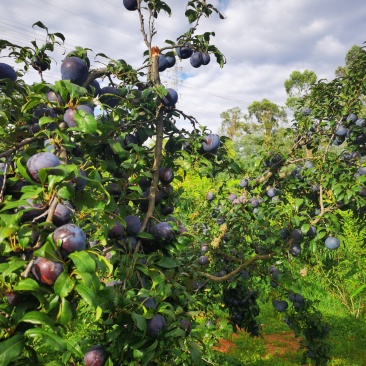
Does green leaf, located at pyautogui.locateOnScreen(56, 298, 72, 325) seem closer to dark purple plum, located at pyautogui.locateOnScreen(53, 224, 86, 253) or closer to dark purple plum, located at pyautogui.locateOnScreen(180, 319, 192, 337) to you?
dark purple plum, located at pyautogui.locateOnScreen(53, 224, 86, 253)

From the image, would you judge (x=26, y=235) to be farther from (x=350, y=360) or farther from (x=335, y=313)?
(x=335, y=313)

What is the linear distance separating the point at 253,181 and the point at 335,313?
5.29 m

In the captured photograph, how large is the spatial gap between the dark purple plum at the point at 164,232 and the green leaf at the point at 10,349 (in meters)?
0.72

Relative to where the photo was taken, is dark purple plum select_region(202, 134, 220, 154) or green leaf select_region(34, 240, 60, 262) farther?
dark purple plum select_region(202, 134, 220, 154)

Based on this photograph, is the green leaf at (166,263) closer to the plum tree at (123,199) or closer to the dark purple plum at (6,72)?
the plum tree at (123,199)

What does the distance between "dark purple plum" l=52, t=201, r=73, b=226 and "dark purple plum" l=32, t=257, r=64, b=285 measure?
13 cm

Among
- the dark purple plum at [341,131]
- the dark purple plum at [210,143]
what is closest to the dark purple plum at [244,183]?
the dark purple plum at [341,131]

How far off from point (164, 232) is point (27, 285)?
71 cm

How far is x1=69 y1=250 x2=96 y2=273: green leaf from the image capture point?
0.74 metres

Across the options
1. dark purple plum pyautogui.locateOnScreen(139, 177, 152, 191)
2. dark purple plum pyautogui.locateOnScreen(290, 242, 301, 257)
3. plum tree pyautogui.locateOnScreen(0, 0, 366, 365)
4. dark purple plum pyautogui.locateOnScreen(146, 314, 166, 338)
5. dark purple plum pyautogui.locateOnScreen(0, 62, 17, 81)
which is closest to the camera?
plum tree pyautogui.locateOnScreen(0, 0, 366, 365)

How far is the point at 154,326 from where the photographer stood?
113 cm

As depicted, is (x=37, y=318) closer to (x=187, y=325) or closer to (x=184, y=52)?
(x=187, y=325)

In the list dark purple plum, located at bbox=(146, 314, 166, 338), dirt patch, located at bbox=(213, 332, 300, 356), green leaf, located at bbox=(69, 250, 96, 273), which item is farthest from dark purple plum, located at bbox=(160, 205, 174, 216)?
dirt patch, located at bbox=(213, 332, 300, 356)

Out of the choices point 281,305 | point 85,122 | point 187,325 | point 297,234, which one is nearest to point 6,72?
point 85,122
